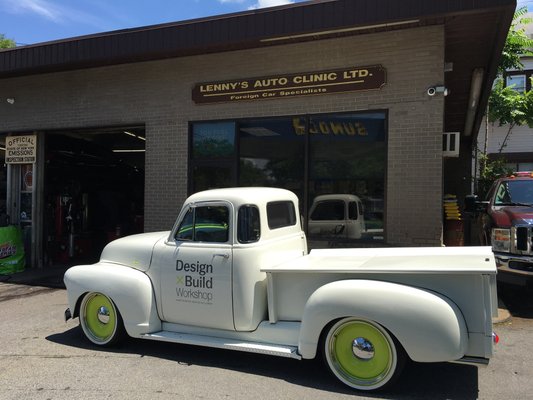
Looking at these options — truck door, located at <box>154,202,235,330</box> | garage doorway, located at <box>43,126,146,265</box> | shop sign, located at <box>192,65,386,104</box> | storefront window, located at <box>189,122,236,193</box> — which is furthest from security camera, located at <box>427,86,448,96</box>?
garage doorway, located at <box>43,126,146,265</box>

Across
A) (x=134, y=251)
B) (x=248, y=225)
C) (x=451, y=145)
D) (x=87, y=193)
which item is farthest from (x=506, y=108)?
(x=134, y=251)

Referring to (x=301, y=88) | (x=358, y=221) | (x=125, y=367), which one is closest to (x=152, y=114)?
(x=301, y=88)

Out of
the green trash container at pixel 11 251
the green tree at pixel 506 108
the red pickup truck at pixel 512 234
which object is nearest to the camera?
the red pickup truck at pixel 512 234

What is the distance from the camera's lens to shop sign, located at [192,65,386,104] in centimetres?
759

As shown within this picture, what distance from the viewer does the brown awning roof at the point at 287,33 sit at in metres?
6.72

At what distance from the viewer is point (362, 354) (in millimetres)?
4074

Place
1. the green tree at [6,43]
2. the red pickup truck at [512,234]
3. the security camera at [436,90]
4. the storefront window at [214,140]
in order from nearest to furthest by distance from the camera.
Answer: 1. the red pickup truck at [512,234]
2. the security camera at [436,90]
3. the storefront window at [214,140]
4. the green tree at [6,43]

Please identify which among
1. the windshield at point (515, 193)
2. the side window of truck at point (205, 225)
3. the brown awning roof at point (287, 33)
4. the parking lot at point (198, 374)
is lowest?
the parking lot at point (198, 374)

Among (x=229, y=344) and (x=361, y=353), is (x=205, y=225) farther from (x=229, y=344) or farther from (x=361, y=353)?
(x=361, y=353)

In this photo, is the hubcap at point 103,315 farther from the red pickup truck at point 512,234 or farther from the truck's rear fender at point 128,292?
the red pickup truck at point 512,234

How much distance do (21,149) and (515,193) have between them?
1011 cm

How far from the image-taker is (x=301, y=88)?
26.3ft

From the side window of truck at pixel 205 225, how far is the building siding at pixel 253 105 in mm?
3435

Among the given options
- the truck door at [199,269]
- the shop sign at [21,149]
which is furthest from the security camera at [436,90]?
the shop sign at [21,149]
